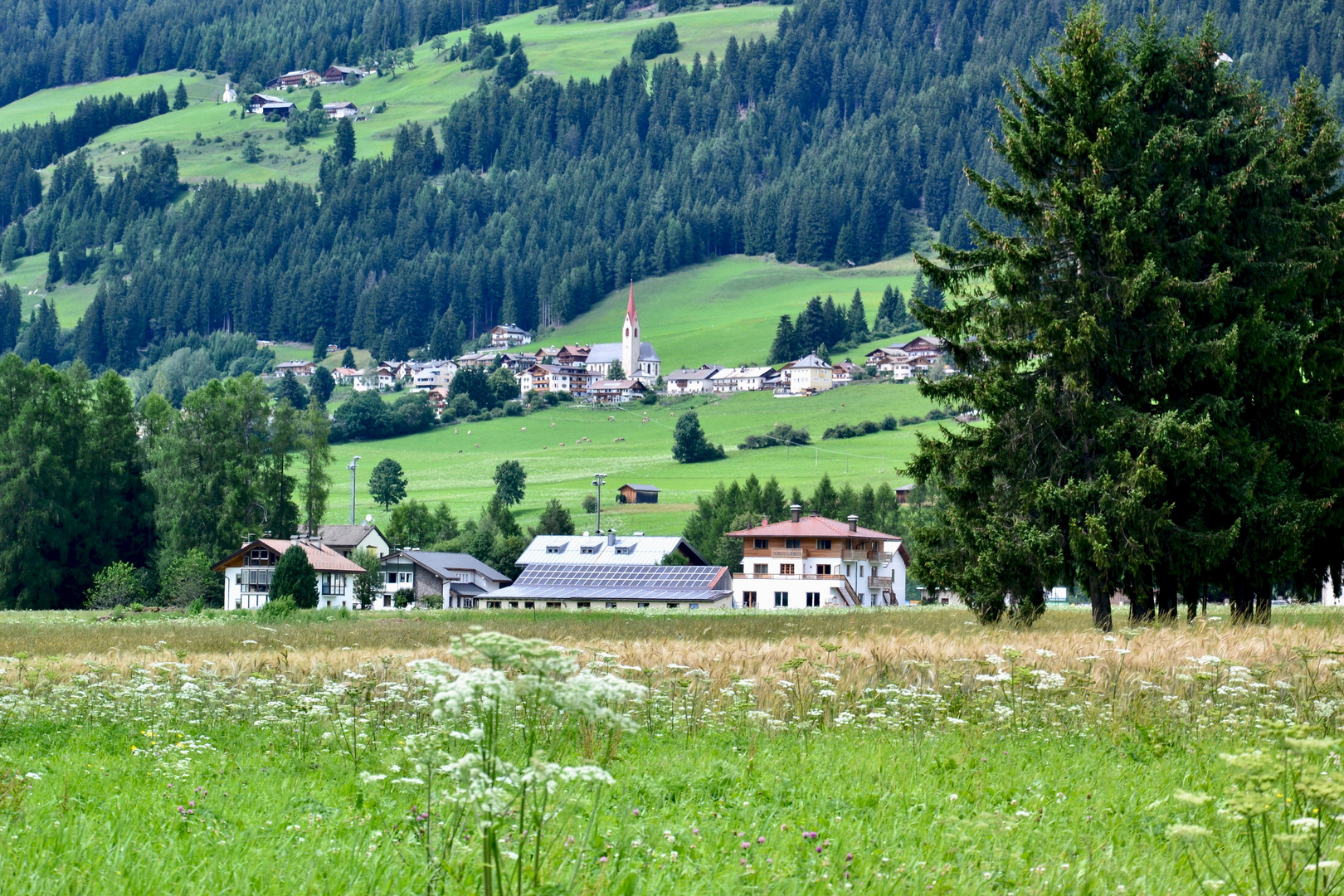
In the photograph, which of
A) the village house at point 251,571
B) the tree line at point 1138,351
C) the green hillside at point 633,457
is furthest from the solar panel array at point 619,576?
the tree line at point 1138,351

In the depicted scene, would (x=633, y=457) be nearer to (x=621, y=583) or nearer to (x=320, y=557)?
(x=621, y=583)

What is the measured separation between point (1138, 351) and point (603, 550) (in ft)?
253

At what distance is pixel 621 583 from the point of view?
89.4 m

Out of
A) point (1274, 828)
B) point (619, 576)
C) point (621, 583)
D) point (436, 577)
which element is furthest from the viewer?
point (436, 577)

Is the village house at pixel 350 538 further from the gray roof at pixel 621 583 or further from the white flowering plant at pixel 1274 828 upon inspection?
the white flowering plant at pixel 1274 828

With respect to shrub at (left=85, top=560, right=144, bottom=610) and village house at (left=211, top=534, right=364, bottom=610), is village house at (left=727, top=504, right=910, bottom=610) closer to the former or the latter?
village house at (left=211, top=534, right=364, bottom=610)

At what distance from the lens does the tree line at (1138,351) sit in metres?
23.9

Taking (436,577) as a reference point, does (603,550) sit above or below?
above

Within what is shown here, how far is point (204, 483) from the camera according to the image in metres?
78.1

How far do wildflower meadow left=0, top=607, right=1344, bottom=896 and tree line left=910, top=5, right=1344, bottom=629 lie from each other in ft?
20.2

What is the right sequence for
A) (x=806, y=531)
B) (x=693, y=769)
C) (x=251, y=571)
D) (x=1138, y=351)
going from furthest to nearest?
(x=806, y=531)
(x=251, y=571)
(x=1138, y=351)
(x=693, y=769)

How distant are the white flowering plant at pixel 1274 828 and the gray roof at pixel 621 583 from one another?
78.7m

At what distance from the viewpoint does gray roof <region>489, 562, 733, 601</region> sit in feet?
287

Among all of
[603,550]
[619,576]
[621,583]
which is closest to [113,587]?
[621,583]
